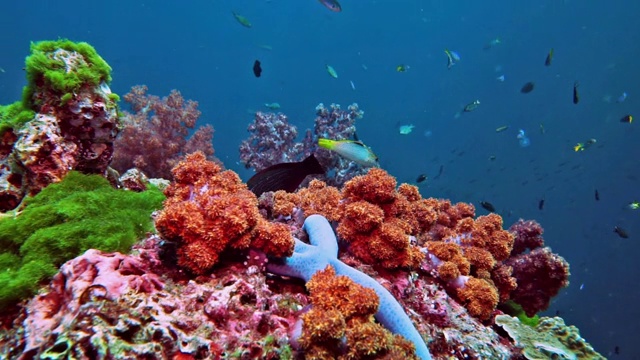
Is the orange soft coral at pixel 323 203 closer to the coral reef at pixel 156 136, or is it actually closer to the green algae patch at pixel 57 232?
the green algae patch at pixel 57 232

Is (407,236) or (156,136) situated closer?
(407,236)

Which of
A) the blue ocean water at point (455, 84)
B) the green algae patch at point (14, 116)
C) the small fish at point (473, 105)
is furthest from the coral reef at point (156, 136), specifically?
the blue ocean water at point (455, 84)

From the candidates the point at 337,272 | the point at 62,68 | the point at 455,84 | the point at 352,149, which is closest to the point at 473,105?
the point at 352,149

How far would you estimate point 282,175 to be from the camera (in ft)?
13.2

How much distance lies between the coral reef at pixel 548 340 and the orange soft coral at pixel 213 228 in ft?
7.52

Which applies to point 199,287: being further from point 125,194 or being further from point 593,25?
point 593,25

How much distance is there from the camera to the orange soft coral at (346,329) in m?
1.81

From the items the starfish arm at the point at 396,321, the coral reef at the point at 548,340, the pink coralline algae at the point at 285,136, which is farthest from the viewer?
the pink coralline algae at the point at 285,136

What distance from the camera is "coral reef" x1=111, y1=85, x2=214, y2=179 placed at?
7.85 metres

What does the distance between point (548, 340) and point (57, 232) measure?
4311 mm

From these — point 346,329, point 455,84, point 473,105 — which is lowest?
point 346,329

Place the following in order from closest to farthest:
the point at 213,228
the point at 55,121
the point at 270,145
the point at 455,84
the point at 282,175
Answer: the point at 213,228
the point at 55,121
the point at 282,175
the point at 270,145
the point at 455,84

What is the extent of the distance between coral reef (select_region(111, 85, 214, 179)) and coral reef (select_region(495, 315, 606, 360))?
24.2 ft

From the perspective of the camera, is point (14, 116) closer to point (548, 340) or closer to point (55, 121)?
point (55, 121)
